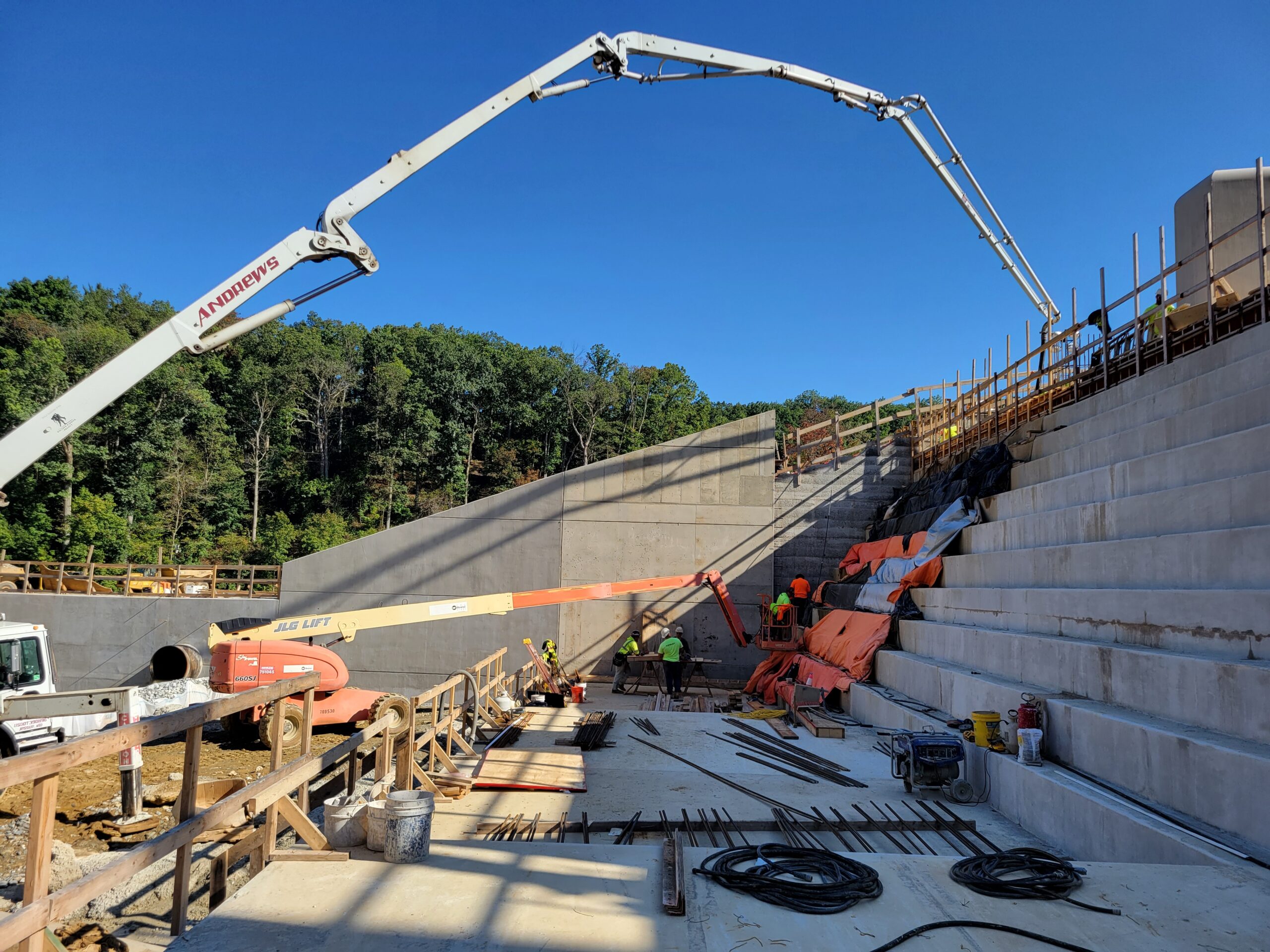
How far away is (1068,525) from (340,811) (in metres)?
9.70

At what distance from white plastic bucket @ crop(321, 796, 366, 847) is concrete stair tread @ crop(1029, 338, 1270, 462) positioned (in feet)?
34.2

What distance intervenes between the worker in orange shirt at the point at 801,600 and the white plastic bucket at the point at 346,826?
14.9 meters

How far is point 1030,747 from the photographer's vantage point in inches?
303

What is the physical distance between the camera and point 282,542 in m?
43.9

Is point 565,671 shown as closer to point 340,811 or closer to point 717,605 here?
point 717,605

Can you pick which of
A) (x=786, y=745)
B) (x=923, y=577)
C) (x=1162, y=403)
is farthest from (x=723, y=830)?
(x=1162, y=403)

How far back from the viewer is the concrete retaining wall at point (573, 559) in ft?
64.6

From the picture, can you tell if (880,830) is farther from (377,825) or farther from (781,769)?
(377,825)

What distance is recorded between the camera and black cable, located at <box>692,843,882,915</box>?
4.65 m

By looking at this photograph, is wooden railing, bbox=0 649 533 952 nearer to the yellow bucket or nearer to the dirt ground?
the dirt ground

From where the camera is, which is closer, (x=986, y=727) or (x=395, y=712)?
(x=395, y=712)

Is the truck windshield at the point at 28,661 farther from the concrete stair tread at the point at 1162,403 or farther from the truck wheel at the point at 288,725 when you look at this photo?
the concrete stair tread at the point at 1162,403

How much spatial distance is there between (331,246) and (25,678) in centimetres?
762

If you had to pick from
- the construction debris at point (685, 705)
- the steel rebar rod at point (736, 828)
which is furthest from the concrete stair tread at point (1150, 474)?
the construction debris at point (685, 705)
